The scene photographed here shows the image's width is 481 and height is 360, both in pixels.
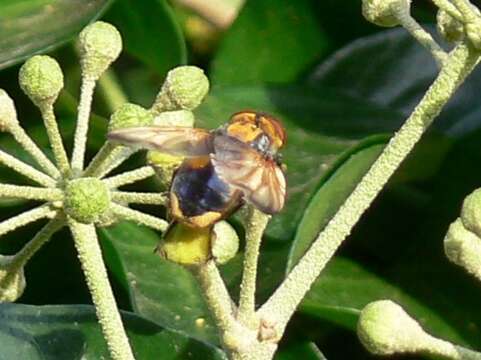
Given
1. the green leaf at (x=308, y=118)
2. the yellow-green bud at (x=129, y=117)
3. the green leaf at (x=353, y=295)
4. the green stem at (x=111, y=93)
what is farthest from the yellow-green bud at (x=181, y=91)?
the green stem at (x=111, y=93)

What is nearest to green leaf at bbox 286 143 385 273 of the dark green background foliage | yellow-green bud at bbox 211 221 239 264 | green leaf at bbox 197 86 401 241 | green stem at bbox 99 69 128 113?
the dark green background foliage

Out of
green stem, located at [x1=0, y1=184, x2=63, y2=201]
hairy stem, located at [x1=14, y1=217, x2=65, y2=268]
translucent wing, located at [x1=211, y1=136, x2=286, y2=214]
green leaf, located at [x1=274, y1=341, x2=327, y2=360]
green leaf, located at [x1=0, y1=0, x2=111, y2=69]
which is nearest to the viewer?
translucent wing, located at [x1=211, y1=136, x2=286, y2=214]

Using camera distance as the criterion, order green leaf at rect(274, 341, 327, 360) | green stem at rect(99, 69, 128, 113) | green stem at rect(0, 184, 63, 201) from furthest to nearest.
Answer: green stem at rect(99, 69, 128, 113) → green leaf at rect(274, 341, 327, 360) → green stem at rect(0, 184, 63, 201)

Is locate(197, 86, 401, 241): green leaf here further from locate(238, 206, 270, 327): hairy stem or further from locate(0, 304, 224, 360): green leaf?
locate(238, 206, 270, 327): hairy stem

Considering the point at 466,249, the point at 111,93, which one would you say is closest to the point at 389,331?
the point at 466,249

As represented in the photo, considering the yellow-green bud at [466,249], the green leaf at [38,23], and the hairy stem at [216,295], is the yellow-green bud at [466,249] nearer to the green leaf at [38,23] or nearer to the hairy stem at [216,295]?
the hairy stem at [216,295]

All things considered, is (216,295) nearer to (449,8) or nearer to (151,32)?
(449,8)
